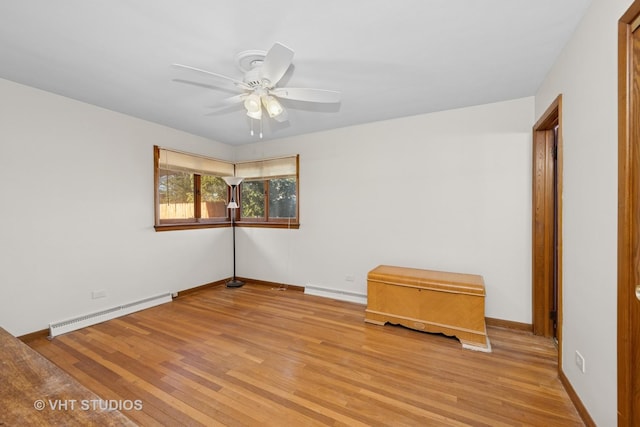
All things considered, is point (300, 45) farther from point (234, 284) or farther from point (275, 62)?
point (234, 284)

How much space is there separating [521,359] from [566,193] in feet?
4.76

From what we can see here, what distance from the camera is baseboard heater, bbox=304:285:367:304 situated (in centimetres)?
374

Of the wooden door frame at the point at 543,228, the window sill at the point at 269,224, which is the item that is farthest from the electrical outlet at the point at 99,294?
the wooden door frame at the point at 543,228

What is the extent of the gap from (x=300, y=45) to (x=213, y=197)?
10.9 ft

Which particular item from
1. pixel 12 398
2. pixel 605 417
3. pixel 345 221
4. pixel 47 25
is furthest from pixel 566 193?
pixel 47 25

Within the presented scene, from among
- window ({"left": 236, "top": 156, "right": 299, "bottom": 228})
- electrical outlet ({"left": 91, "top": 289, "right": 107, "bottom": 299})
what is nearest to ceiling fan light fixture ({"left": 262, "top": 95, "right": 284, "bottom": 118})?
window ({"left": 236, "top": 156, "right": 299, "bottom": 228})

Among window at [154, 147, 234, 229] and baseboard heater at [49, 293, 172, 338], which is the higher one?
window at [154, 147, 234, 229]

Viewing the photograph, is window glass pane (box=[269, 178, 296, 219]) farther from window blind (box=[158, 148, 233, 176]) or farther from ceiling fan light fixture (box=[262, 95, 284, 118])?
ceiling fan light fixture (box=[262, 95, 284, 118])

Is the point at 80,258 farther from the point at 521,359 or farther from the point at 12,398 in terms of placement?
the point at 521,359

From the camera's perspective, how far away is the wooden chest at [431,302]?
102 inches

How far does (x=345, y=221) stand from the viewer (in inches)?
154

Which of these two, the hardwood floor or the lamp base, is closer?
the hardwood floor

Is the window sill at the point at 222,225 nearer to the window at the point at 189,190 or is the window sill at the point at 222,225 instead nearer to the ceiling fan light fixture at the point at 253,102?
the window at the point at 189,190

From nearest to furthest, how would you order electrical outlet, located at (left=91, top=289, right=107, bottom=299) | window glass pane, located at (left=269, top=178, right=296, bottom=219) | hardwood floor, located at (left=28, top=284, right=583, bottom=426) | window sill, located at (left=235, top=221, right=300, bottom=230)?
1. hardwood floor, located at (left=28, top=284, right=583, bottom=426)
2. electrical outlet, located at (left=91, top=289, right=107, bottom=299)
3. window sill, located at (left=235, top=221, right=300, bottom=230)
4. window glass pane, located at (left=269, top=178, right=296, bottom=219)
